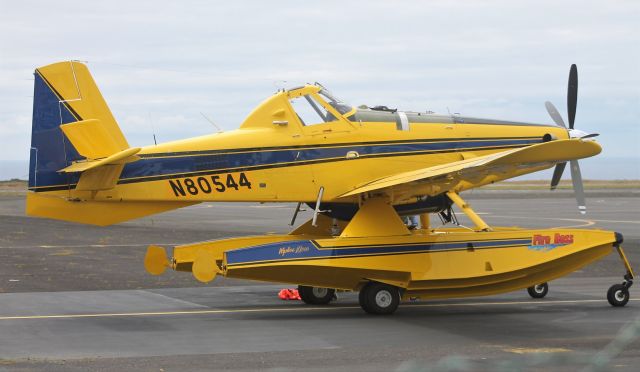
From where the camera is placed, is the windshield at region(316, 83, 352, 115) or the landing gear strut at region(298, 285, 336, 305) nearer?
the windshield at region(316, 83, 352, 115)

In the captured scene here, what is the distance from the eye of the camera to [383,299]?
15.5m

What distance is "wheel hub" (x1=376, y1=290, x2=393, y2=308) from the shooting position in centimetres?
1545

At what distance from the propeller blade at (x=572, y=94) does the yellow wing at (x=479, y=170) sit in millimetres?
1866

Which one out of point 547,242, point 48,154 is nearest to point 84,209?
point 48,154

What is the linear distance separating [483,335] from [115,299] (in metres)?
6.98

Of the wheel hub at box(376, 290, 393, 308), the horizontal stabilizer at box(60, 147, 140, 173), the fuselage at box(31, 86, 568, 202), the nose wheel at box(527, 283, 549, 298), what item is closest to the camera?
the horizontal stabilizer at box(60, 147, 140, 173)

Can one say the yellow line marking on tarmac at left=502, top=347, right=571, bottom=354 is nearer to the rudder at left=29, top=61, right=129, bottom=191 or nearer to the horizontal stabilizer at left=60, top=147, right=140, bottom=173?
the horizontal stabilizer at left=60, top=147, right=140, bottom=173

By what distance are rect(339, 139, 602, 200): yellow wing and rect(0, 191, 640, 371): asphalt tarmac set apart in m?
2.05

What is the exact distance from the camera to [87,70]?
1608 centimetres

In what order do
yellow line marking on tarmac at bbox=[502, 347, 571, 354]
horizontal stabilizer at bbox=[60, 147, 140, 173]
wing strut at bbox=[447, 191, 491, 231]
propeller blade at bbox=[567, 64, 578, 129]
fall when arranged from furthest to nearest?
propeller blade at bbox=[567, 64, 578, 129], wing strut at bbox=[447, 191, 491, 231], horizontal stabilizer at bbox=[60, 147, 140, 173], yellow line marking on tarmac at bbox=[502, 347, 571, 354]

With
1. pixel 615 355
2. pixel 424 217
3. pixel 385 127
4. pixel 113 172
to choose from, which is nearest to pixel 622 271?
pixel 424 217

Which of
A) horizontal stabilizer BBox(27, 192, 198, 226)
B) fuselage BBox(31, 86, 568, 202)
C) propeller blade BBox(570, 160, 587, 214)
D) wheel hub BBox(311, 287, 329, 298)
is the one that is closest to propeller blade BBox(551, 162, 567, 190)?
fuselage BBox(31, 86, 568, 202)

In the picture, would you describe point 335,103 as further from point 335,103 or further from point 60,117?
point 60,117

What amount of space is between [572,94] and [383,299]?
5273 mm
